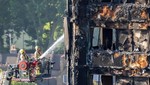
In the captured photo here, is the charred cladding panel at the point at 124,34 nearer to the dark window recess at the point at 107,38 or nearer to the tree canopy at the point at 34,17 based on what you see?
the dark window recess at the point at 107,38

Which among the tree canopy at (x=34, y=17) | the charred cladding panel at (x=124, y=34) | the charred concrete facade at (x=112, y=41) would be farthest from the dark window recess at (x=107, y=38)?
the tree canopy at (x=34, y=17)

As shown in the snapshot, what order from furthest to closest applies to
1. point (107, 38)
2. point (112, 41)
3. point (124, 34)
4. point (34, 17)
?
1. point (34, 17)
2. point (107, 38)
3. point (112, 41)
4. point (124, 34)

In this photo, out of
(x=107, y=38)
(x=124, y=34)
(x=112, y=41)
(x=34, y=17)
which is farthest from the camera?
(x=34, y=17)

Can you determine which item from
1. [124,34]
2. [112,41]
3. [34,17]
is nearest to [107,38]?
[112,41]

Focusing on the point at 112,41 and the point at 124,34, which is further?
the point at 112,41

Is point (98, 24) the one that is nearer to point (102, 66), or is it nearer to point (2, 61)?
point (102, 66)

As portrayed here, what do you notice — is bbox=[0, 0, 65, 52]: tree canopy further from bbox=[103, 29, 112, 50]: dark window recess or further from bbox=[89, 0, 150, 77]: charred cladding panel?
bbox=[89, 0, 150, 77]: charred cladding panel

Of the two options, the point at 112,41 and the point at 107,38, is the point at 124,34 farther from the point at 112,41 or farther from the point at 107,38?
the point at 107,38

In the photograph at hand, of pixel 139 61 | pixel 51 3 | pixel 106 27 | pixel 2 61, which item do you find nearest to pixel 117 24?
pixel 106 27

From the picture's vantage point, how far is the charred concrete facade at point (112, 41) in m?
19.8

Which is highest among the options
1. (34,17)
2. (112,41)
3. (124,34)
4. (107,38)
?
(34,17)

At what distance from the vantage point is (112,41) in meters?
20.5

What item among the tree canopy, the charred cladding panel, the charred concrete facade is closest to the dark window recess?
the charred concrete facade

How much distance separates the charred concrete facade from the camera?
19.8 metres
